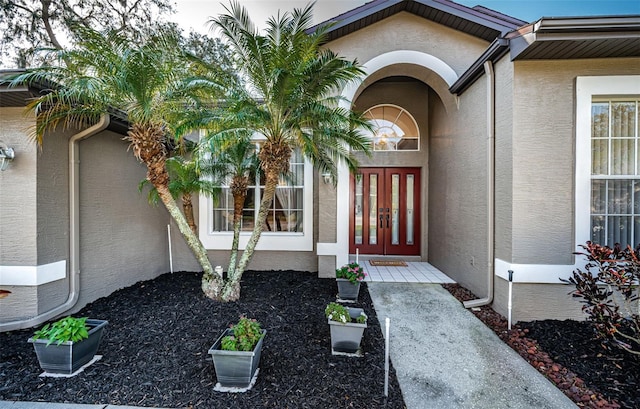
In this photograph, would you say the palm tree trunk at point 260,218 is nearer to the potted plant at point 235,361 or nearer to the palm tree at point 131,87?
the palm tree at point 131,87

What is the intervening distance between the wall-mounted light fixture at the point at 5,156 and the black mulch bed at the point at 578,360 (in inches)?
294

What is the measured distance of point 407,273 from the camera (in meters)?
6.84

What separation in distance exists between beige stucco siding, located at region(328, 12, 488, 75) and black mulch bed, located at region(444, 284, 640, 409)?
5.36 meters

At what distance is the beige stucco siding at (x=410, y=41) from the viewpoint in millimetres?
6312

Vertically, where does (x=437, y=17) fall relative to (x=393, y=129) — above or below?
above

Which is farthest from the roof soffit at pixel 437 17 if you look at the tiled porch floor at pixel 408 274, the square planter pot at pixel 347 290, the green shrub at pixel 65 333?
the green shrub at pixel 65 333

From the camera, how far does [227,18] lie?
14.4 ft

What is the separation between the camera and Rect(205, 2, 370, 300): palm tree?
405cm

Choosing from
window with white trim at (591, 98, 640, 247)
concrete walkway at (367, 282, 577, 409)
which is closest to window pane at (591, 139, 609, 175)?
window with white trim at (591, 98, 640, 247)

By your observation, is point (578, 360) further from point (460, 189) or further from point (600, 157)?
point (460, 189)

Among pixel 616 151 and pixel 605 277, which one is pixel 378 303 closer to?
pixel 605 277

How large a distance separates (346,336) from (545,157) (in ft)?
13.2

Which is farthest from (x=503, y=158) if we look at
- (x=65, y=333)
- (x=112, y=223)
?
(x=112, y=223)

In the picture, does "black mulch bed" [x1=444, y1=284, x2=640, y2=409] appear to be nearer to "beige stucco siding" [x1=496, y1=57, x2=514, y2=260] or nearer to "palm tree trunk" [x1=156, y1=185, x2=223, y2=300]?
"beige stucco siding" [x1=496, y1=57, x2=514, y2=260]
